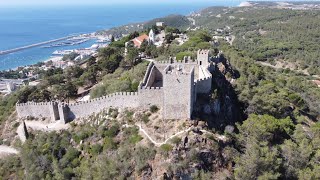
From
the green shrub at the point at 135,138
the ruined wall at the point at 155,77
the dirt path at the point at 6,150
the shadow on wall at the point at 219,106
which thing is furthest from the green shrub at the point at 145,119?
the dirt path at the point at 6,150

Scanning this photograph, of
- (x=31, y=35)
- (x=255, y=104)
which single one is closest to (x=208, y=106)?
(x=255, y=104)

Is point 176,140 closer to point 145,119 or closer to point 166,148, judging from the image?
point 166,148

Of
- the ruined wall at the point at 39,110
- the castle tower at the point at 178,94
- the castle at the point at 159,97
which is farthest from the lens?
the ruined wall at the point at 39,110

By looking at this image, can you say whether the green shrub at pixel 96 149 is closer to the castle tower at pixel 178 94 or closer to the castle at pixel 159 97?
the castle at pixel 159 97

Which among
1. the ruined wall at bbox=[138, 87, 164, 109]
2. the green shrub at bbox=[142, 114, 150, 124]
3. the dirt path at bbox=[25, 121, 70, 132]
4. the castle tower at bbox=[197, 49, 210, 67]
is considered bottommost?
the dirt path at bbox=[25, 121, 70, 132]

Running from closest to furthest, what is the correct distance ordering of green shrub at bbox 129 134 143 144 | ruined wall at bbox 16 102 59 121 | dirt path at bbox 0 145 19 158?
green shrub at bbox 129 134 143 144
ruined wall at bbox 16 102 59 121
dirt path at bbox 0 145 19 158

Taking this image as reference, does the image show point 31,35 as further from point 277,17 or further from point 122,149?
point 122,149

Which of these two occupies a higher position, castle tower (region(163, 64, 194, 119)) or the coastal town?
castle tower (region(163, 64, 194, 119))

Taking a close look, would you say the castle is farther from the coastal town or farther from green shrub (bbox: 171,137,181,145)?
the coastal town

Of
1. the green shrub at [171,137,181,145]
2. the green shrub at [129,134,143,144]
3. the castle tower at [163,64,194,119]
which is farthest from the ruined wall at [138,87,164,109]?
the green shrub at [171,137,181,145]
